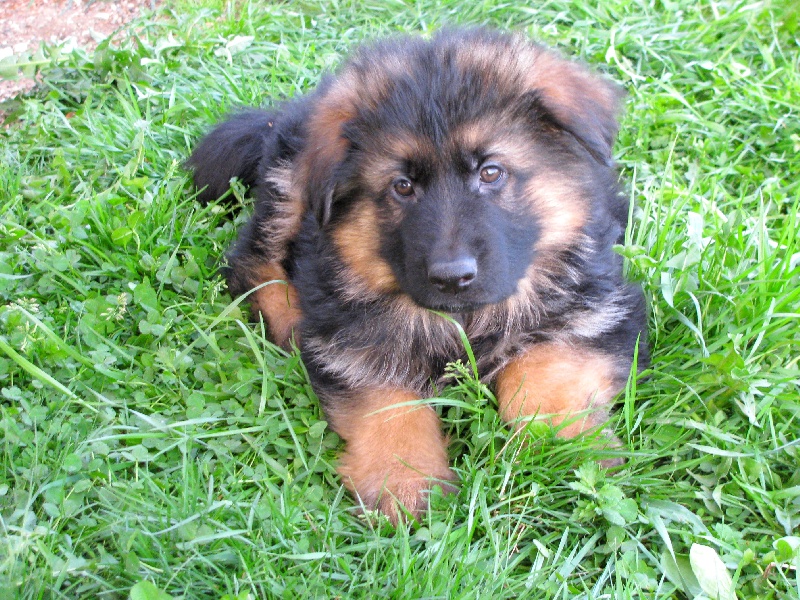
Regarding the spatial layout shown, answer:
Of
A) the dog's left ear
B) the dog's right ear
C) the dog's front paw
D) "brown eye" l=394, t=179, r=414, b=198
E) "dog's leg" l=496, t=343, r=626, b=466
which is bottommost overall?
the dog's front paw

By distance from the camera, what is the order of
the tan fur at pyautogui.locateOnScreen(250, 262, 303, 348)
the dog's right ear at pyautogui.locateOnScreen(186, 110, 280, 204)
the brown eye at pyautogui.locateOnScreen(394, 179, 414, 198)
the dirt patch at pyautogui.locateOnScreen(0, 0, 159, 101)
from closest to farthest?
the brown eye at pyautogui.locateOnScreen(394, 179, 414, 198), the tan fur at pyautogui.locateOnScreen(250, 262, 303, 348), the dog's right ear at pyautogui.locateOnScreen(186, 110, 280, 204), the dirt patch at pyautogui.locateOnScreen(0, 0, 159, 101)

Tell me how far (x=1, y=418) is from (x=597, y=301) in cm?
201

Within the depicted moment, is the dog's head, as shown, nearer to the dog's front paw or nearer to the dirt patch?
the dog's front paw

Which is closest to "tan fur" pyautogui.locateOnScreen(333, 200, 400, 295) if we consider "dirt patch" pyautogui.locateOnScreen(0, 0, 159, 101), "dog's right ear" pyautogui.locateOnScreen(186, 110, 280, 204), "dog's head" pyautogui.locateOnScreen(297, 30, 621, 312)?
"dog's head" pyautogui.locateOnScreen(297, 30, 621, 312)

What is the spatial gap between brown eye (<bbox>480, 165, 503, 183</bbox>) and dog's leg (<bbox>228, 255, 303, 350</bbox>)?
0.98 metres

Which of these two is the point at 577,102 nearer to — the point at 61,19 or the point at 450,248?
the point at 450,248

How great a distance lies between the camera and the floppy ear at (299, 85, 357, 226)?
2.40m

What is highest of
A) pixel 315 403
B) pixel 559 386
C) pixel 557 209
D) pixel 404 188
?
pixel 404 188

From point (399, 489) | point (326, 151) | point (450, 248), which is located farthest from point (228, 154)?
point (399, 489)

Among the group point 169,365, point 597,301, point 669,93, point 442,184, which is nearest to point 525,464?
point 597,301

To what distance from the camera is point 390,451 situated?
7.72 ft

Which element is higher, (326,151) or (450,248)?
(326,151)

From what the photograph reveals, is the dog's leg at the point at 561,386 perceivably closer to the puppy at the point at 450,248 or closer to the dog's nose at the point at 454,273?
the puppy at the point at 450,248

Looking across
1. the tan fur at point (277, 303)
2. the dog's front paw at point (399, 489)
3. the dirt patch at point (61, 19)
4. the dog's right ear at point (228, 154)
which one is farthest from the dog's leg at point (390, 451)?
the dirt patch at point (61, 19)
